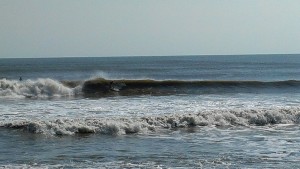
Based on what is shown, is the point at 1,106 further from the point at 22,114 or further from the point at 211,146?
the point at 211,146

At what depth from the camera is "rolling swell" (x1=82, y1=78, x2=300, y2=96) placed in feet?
110

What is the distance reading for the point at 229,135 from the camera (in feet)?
53.1

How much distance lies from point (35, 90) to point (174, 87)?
391 inches

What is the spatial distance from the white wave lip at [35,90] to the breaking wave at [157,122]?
13.2m

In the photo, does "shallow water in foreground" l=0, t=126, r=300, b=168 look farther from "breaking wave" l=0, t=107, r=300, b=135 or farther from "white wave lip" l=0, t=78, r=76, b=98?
"white wave lip" l=0, t=78, r=76, b=98

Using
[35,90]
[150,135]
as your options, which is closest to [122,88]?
[35,90]

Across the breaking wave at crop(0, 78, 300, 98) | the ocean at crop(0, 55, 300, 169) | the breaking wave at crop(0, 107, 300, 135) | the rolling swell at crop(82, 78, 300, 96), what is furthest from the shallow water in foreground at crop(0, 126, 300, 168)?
the rolling swell at crop(82, 78, 300, 96)

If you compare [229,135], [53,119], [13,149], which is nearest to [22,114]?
[53,119]

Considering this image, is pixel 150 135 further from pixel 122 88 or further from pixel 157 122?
pixel 122 88

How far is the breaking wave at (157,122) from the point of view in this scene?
54.9 ft

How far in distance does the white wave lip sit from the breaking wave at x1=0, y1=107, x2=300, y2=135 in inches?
521

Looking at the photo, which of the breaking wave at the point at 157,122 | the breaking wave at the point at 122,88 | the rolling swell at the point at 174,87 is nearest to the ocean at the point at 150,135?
the breaking wave at the point at 157,122

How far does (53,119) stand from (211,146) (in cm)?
664

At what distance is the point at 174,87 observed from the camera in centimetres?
3650
